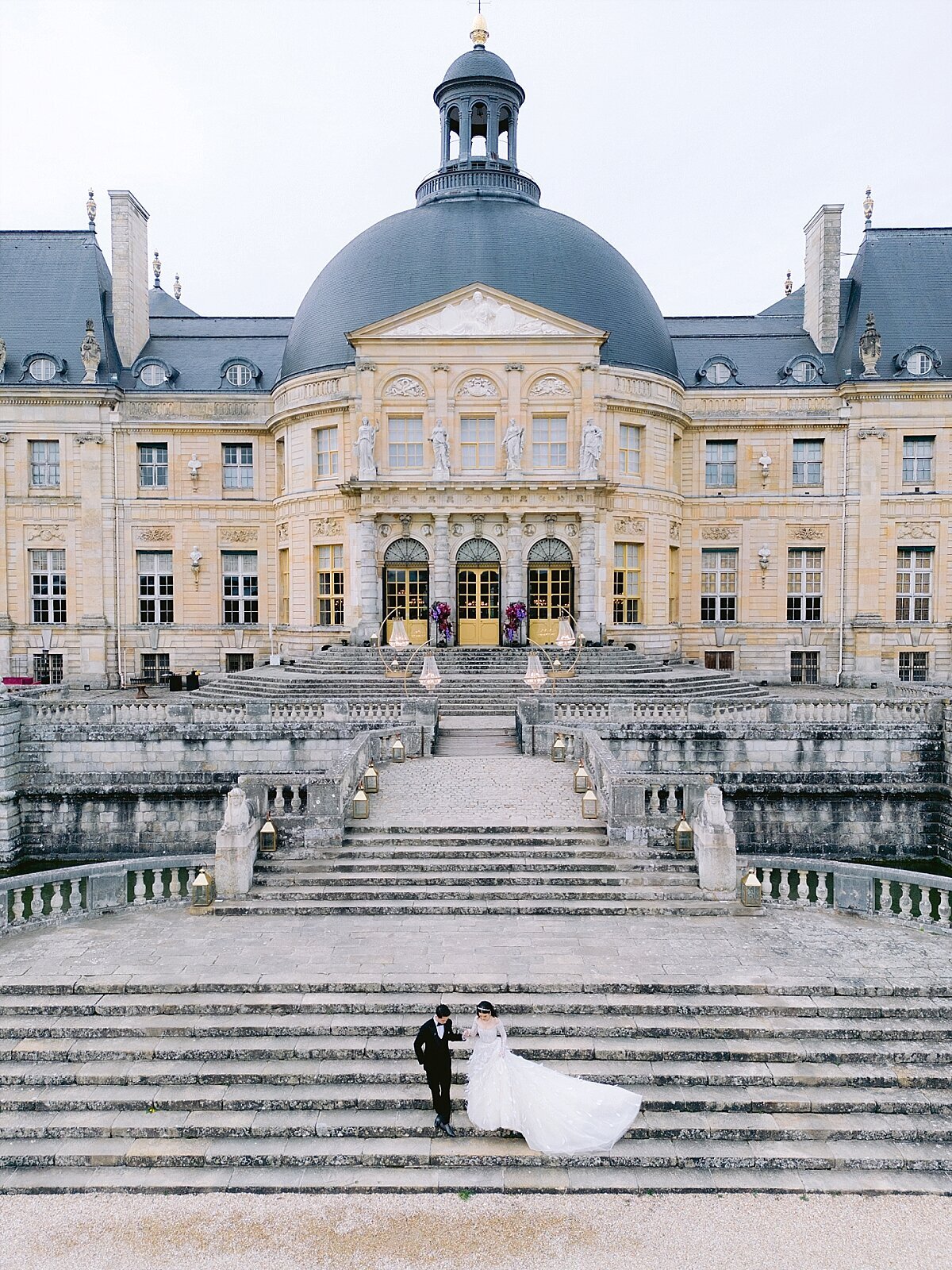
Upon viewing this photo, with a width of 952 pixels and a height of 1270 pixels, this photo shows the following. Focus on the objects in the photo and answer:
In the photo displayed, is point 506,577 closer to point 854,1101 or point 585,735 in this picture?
point 585,735

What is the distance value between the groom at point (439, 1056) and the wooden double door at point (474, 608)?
24982 mm

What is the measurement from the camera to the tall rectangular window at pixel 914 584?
35688mm

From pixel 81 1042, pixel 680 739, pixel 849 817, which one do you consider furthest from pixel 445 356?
pixel 81 1042

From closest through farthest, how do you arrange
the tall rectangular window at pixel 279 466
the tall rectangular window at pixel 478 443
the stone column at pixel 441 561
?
1. the stone column at pixel 441 561
2. the tall rectangular window at pixel 478 443
3. the tall rectangular window at pixel 279 466

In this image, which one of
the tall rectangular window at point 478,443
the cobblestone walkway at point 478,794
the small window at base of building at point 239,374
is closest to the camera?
the cobblestone walkway at point 478,794

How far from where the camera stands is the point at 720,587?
37.1 m

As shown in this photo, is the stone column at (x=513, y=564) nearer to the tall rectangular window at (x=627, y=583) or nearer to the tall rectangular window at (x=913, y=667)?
the tall rectangular window at (x=627, y=583)

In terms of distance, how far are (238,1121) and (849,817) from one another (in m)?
16.8

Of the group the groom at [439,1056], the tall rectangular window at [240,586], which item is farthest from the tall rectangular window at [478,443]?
the groom at [439,1056]

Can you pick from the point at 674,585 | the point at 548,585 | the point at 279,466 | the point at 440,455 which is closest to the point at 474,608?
the point at 548,585

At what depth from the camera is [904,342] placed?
35688mm

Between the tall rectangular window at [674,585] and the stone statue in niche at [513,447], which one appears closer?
the stone statue in niche at [513,447]

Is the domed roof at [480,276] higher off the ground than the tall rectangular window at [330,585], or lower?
higher

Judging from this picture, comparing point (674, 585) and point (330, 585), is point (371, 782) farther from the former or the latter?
point (674, 585)
